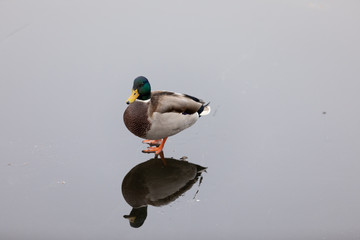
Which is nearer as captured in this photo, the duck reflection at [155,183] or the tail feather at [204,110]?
the duck reflection at [155,183]

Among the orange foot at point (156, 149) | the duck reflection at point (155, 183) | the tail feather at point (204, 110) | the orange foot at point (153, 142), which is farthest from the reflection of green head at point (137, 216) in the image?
the tail feather at point (204, 110)

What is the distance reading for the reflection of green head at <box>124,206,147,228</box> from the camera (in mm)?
3595

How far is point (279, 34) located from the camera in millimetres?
6211

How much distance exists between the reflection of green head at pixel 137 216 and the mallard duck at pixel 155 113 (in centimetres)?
82

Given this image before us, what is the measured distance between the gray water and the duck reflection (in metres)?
0.07

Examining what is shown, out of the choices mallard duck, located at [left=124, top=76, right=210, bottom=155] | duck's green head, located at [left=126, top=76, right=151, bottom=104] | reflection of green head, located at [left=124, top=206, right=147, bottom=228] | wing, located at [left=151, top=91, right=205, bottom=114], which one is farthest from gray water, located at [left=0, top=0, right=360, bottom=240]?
duck's green head, located at [left=126, top=76, right=151, bottom=104]

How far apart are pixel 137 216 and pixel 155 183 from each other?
455mm

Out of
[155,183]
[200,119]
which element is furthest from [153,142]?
[155,183]

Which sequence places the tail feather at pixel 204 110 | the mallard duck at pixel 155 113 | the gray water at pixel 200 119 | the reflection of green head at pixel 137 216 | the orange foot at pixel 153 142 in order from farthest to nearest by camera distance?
1. the tail feather at pixel 204 110
2. the orange foot at pixel 153 142
3. the mallard duck at pixel 155 113
4. the gray water at pixel 200 119
5. the reflection of green head at pixel 137 216

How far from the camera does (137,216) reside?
3.66 m

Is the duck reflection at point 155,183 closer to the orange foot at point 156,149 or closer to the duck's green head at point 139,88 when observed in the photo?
→ the orange foot at point 156,149

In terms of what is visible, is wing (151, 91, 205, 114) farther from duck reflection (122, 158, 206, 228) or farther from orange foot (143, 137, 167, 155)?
duck reflection (122, 158, 206, 228)

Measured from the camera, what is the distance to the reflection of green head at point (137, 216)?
3.60 metres

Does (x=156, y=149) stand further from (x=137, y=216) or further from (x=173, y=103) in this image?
(x=137, y=216)
